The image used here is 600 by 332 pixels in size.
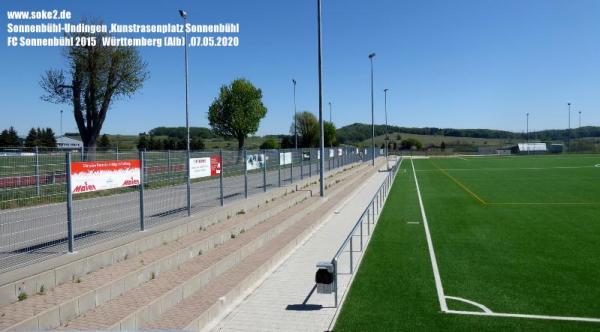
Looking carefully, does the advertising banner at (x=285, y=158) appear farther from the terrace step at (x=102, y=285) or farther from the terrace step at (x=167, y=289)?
the terrace step at (x=102, y=285)

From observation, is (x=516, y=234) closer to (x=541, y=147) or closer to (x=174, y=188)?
(x=174, y=188)

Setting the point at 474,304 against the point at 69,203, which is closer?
the point at 69,203

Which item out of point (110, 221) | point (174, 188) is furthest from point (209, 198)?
point (110, 221)

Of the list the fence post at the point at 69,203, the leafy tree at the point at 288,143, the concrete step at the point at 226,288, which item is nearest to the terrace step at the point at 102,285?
the fence post at the point at 69,203

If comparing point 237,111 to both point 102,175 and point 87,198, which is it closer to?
point 87,198

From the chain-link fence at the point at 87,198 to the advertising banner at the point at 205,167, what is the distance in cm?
5

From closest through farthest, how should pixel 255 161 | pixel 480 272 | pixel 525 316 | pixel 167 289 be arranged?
1. pixel 167 289
2. pixel 525 316
3. pixel 480 272
4. pixel 255 161

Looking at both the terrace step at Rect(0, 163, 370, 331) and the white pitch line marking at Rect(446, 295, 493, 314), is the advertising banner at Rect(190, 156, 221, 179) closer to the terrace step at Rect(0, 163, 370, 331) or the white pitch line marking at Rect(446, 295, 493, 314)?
the terrace step at Rect(0, 163, 370, 331)

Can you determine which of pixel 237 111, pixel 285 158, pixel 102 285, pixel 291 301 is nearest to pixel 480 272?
pixel 291 301

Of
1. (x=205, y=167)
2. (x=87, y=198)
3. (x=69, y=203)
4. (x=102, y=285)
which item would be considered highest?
(x=205, y=167)

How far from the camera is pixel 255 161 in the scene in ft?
59.2

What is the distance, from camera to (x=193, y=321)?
6367 millimetres

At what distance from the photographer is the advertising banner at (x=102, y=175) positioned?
7.91 meters

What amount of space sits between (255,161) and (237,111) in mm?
45230
